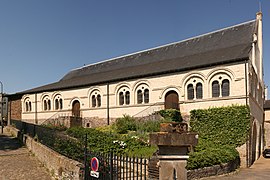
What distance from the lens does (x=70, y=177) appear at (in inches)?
374

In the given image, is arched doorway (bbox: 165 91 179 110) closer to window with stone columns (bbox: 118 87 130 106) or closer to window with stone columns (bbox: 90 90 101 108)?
window with stone columns (bbox: 118 87 130 106)

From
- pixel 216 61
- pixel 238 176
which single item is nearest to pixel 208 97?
pixel 216 61

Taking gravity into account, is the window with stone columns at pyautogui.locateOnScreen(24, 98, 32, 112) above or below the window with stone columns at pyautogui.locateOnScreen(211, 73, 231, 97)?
below

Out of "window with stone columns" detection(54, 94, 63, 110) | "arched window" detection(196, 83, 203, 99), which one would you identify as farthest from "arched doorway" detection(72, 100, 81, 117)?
"arched window" detection(196, 83, 203, 99)

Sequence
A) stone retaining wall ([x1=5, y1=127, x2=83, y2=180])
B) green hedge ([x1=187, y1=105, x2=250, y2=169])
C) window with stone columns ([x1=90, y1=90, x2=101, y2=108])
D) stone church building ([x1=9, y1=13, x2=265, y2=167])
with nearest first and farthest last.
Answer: stone retaining wall ([x1=5, y1=127, x2=83, y2=180]), green hedge ([x1=187, y1=105, x2=250, y2=169]), stone church building ([x1=9, y1=13, x2=265, y2=167]), window with stone columns ([x1=90, y1=90, x2=101, y2=108])

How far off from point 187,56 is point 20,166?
20.3m

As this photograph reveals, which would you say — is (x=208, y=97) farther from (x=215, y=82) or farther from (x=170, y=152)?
(x=170, y=152)

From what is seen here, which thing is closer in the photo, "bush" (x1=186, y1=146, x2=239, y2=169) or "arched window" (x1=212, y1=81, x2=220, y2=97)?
"bush" (x1=186, y1=146, x2=239, y2=169)

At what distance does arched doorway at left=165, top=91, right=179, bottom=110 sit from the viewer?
25214 mm

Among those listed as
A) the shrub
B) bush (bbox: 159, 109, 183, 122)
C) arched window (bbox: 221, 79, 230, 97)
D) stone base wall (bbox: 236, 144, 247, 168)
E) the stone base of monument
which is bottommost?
stone base wall (bbox: 236, 144, 247, 168)

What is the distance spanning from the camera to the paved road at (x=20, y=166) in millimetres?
11427

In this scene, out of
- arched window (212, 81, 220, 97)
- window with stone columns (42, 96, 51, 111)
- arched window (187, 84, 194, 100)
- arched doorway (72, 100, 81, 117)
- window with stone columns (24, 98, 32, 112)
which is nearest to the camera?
arched window (212, 81, 220, 97)

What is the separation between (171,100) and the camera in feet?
84.0

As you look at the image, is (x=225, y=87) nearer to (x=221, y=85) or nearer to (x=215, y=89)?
(x=221, y=85)
